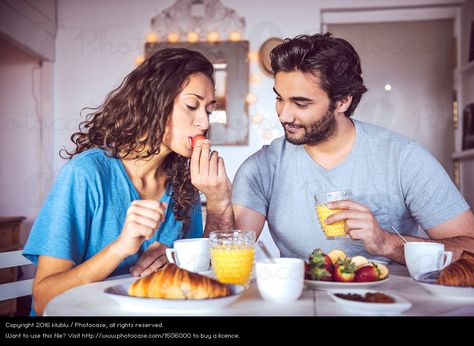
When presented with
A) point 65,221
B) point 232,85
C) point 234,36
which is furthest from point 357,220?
point 234,36

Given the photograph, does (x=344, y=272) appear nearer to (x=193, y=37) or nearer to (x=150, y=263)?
(x=150, y=263)

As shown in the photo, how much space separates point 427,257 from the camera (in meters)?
1.03

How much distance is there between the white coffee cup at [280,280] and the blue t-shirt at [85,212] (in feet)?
1.58

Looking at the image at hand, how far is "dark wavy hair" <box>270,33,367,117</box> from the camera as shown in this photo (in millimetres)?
1785

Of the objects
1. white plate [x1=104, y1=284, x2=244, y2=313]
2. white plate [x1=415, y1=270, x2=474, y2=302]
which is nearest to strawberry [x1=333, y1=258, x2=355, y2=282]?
white plate [x1=415, y1=270, x2=474, y2=302]

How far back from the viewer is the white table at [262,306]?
0.78 metres

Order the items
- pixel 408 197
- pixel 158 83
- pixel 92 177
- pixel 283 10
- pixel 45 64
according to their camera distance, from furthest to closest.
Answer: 1. pixel 283 10
2. pixel 45 64
3. pixel 408 197
4. pixel 158 83
5. pixel 92 177

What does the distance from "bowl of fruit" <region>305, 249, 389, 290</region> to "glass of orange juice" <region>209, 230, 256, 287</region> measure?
0.12 m

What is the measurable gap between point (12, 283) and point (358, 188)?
1102 mm

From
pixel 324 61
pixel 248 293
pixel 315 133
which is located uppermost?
pixel 324 61
